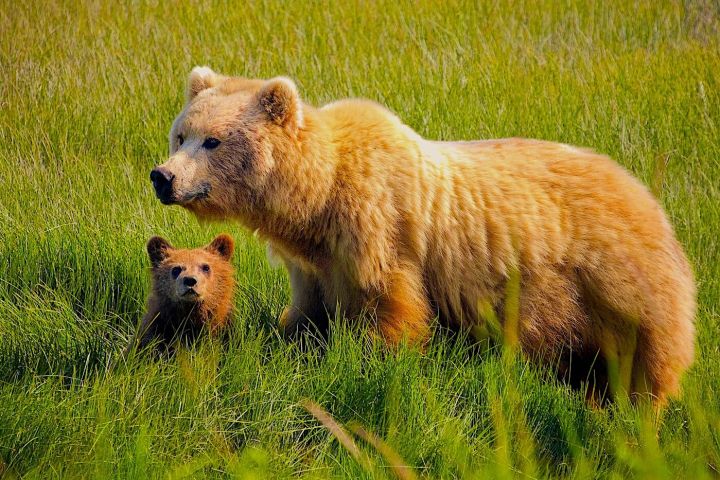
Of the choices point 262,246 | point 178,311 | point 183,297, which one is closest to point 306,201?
point 183,297

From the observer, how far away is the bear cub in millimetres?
5090

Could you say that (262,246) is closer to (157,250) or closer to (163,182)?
(157,250)

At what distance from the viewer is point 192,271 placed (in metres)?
5.19

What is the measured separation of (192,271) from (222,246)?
0.39 m

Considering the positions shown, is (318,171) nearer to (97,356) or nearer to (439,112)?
(97,356)

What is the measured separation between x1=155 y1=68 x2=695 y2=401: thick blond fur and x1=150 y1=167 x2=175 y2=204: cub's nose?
0.24 ft

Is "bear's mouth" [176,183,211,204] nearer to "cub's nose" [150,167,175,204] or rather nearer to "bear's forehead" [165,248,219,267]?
"cub's nose" [150,167,175,204]

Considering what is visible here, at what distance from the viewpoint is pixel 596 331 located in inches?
207

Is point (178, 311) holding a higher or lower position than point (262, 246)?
lower

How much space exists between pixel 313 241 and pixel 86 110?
3804 millimetres

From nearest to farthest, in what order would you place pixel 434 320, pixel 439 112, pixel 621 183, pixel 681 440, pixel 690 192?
pixel 681 440 < pixel 434 320 < pixel 621 183 < pixel 690 192 < pixel 439 112

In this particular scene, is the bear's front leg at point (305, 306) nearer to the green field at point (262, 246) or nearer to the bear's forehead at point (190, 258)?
the green field at point (262, 246)

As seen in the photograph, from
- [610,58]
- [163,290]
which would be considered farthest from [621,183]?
[610,58]

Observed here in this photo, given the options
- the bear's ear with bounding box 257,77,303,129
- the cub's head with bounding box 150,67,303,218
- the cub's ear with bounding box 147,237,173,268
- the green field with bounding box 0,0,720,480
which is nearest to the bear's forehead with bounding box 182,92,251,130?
the cub's head with bounding box 150,67,303,218
